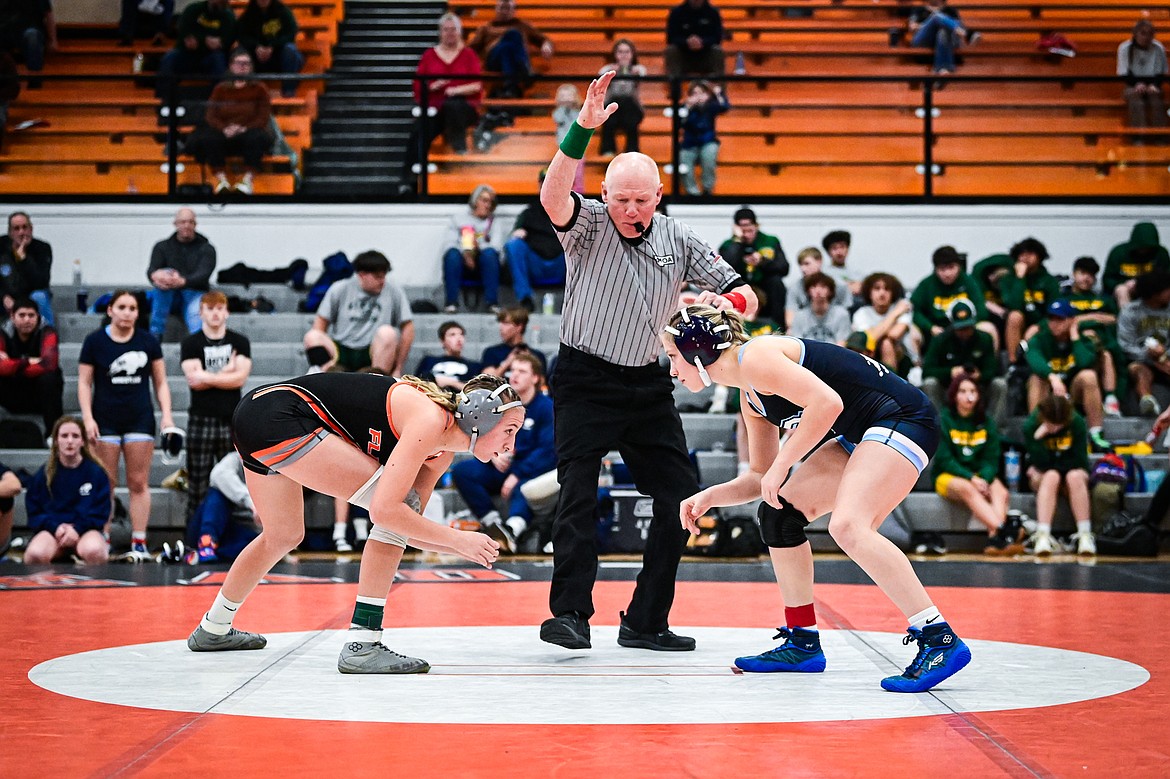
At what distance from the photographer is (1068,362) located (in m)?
10.2

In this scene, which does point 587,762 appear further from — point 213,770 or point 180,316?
point 180,316

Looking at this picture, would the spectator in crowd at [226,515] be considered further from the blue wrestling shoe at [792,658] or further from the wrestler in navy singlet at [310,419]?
the blue wrestling shoe at [792,658]

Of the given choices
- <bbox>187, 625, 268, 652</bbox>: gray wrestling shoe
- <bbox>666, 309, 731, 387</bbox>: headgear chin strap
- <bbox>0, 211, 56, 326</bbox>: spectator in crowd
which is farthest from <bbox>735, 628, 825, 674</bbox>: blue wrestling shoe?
<bbox>0, 211, 56, 326</bbox>: spectator in crowd

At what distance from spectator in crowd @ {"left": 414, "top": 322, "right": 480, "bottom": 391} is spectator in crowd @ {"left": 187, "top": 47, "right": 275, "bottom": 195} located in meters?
3.51

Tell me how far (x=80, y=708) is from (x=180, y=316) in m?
8.10

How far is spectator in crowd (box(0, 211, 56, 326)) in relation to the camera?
10898 mm

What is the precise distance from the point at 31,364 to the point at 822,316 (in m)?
6.12

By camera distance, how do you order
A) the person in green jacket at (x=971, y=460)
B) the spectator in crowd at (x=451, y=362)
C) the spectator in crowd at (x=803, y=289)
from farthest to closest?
the spectator in crowd at (x=803, y=289), the spectator in crowd at (x=451, y=362), the person in green jacket at (x=971, y=460)

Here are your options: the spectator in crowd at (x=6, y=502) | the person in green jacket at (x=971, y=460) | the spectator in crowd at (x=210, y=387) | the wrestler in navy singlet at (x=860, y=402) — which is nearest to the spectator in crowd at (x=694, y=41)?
the person in green jacket at (x=971, y=460)

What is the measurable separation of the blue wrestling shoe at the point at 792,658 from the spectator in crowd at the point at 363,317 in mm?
6070

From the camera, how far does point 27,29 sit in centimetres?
1387

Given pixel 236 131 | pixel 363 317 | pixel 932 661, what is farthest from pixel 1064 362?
pixel 236 131

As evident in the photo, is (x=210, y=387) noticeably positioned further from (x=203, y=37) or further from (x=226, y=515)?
(x=203, y=37)

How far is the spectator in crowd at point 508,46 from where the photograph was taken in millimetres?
12109
